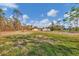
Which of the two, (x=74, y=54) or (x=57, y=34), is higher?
(x=57, y=34)

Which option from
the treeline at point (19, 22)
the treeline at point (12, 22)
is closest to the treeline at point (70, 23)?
the treeline at point (19, 22)

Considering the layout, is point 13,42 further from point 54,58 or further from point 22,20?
point 54,58

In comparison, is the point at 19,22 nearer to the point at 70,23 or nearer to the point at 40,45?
the point at 40,45

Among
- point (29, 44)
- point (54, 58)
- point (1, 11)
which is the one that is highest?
point (1, 11)

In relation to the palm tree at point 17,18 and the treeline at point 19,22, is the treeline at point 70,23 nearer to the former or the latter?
the treeline at point 19,22

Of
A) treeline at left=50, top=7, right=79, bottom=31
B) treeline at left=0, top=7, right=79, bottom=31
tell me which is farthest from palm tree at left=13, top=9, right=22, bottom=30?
treeline at left=50, top=7, right=79, bottom=31

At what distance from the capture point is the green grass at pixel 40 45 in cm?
168

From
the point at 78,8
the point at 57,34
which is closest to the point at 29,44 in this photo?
the point at 57,34

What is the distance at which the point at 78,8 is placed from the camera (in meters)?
1.73

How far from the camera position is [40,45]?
170 centimetres

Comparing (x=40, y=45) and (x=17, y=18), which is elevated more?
(x=17, y=18)

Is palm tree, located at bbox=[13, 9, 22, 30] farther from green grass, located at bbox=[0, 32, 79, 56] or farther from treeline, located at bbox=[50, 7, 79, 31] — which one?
treeline, located at bbox=[50, 7, 79, 31]

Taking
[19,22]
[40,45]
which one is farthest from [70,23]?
[19,22]

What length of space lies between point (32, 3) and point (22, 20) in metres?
0.16
